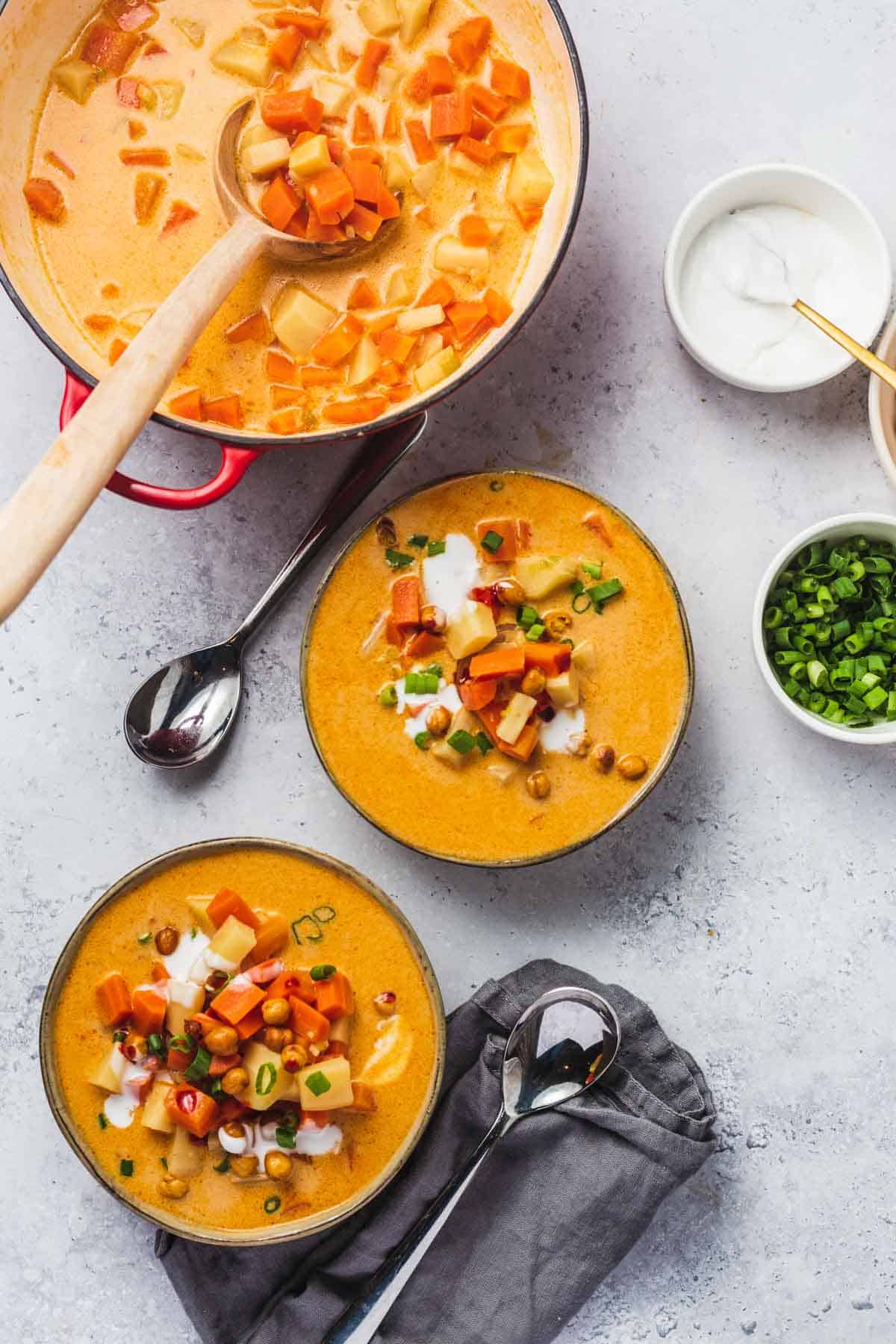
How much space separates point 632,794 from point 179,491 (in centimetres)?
110

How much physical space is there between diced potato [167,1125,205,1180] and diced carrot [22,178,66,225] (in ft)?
6.10

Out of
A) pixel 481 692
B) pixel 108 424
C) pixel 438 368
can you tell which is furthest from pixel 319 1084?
pixel 438 368

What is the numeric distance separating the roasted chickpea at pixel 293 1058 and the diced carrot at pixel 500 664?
840 mm

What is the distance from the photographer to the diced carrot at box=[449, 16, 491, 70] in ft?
7.93

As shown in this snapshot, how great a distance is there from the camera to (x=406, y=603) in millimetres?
2539

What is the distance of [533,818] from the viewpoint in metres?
2.53

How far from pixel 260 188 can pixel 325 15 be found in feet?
1.28

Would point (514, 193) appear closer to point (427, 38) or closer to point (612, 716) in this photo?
point (427, 38)

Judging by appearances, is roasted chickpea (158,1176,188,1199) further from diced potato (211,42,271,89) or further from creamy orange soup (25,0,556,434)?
diced potato (211,42,271,89)

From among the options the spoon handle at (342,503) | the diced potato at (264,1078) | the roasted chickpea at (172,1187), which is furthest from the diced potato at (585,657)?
the roasted chickpea at (172,1187)

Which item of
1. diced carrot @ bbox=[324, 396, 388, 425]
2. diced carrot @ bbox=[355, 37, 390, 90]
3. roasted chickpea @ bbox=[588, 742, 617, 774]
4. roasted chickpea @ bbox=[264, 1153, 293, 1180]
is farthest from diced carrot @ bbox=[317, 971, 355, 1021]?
diced carrot @ bbox=[355, 37, 390, 90]

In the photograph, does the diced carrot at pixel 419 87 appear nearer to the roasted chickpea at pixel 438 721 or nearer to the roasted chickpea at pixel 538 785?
the roasted chickpea at pixel 438 721

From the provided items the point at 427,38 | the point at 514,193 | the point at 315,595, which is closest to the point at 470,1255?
the point at 315,595

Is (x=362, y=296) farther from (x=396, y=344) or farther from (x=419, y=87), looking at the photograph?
(x=419, y=87)
